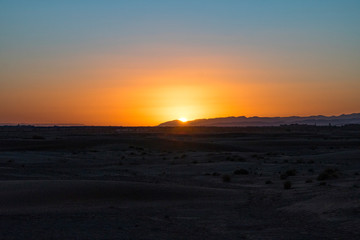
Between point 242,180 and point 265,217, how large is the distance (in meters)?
14.6

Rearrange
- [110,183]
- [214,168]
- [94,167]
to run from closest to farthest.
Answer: [110,183], [214,168], [94,167]

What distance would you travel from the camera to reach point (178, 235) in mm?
13961

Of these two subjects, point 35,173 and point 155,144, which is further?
point 155,144

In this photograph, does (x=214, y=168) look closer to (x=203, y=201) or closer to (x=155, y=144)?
(x=203, y=201)

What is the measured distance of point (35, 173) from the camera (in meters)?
35.2

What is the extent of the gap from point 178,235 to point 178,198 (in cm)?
815

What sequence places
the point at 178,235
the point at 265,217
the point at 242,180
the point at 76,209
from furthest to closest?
the point at 242,180 < the point at 76,209 < the point at 265,217 < the point at 178,235

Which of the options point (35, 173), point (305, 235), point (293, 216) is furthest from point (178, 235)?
point (35, 173)

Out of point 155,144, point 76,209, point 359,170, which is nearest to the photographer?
point 76,209

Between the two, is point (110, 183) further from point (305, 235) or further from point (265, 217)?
point (305, 235)

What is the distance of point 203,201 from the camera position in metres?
21.3

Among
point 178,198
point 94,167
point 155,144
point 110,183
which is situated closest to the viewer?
point 178,198

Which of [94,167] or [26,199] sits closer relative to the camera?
[26,199]

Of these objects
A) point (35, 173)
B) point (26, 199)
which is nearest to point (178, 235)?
point (26, 199)
